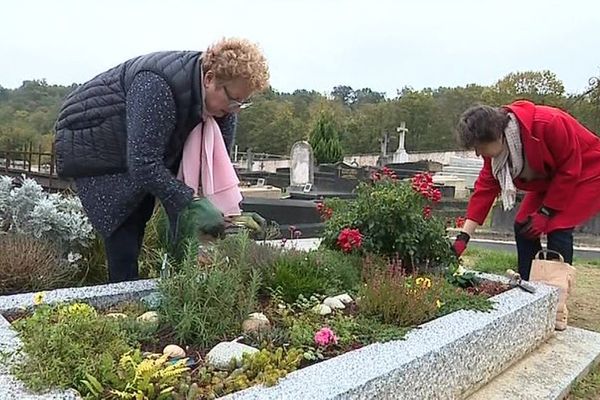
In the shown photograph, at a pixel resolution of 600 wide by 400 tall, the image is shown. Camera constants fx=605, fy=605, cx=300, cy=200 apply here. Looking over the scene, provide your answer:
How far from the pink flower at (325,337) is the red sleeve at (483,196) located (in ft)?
5.80

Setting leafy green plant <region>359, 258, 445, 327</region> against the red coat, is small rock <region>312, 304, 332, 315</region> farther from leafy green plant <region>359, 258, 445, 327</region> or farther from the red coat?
the red coat

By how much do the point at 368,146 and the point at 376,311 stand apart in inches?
1405

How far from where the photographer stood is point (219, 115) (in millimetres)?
2475

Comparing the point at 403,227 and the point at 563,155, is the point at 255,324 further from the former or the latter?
the point at 563,155

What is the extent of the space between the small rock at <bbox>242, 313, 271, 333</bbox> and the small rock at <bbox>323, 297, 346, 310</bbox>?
1.37 ft

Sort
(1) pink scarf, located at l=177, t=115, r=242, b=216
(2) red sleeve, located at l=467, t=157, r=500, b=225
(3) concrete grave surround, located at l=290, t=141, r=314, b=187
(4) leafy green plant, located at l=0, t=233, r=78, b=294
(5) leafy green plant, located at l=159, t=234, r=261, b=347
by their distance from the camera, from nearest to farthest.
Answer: (5) leafy green plant, located at l=159, t=234, r=261, b=347 → (1) pink scarf, located at l=177, t=115, r=242, b=216 → (4) leafy green plant, located at l=0, t=233, r=78, b=294 → (2) red sleeve, located at l=467, t=157, r=500, b=225 → (3) concrete grave surround, located at l=290, t=141, r=314, b=187

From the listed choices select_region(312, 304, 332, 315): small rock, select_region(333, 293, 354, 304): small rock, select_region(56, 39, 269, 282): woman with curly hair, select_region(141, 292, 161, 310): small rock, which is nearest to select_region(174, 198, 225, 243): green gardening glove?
select_region(56, 39, 269, 282): woman with curly hair

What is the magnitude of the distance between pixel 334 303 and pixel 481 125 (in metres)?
1.21

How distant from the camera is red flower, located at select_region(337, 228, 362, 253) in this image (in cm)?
342

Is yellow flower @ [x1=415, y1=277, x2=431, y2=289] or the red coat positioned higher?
the red coat

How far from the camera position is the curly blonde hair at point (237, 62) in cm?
218

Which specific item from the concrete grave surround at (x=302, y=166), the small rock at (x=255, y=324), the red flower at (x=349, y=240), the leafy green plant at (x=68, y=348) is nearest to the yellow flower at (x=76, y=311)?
the leafy green plant at (x=68, y=348)

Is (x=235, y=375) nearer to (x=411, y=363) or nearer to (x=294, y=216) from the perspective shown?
(x=411, y=363)

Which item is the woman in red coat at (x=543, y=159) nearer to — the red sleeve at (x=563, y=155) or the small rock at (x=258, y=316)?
the red sleeve at (x=563, y=155)
